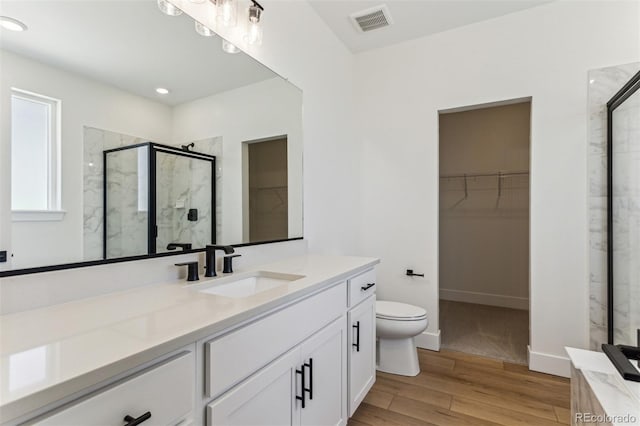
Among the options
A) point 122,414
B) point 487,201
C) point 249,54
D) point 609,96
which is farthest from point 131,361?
point 487,201

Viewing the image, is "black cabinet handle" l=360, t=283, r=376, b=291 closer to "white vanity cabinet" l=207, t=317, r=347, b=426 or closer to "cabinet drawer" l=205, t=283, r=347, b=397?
"white vanity cabinet" l=207, t=317, r=347, b=426

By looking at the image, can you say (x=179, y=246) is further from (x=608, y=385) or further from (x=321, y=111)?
(x=608, y=385)

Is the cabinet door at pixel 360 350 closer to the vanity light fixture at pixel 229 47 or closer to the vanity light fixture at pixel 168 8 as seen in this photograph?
the vanity light fixture at pixel 229 47

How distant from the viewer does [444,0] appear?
2229 millimetres

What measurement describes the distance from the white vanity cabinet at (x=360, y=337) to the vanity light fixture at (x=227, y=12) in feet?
4.63

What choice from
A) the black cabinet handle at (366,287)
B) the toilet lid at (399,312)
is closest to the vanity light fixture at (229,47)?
the black cabinet handle at (366,287)

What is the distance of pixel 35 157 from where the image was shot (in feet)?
3.02

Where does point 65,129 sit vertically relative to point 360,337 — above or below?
above

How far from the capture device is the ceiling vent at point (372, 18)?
7.57 feet

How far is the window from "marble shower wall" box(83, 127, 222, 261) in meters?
0.08

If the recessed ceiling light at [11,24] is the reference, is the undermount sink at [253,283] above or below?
below

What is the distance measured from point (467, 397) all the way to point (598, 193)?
158cm

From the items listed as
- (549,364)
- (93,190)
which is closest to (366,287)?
(93,190)

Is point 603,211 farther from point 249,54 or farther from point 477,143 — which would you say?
point 249,54
